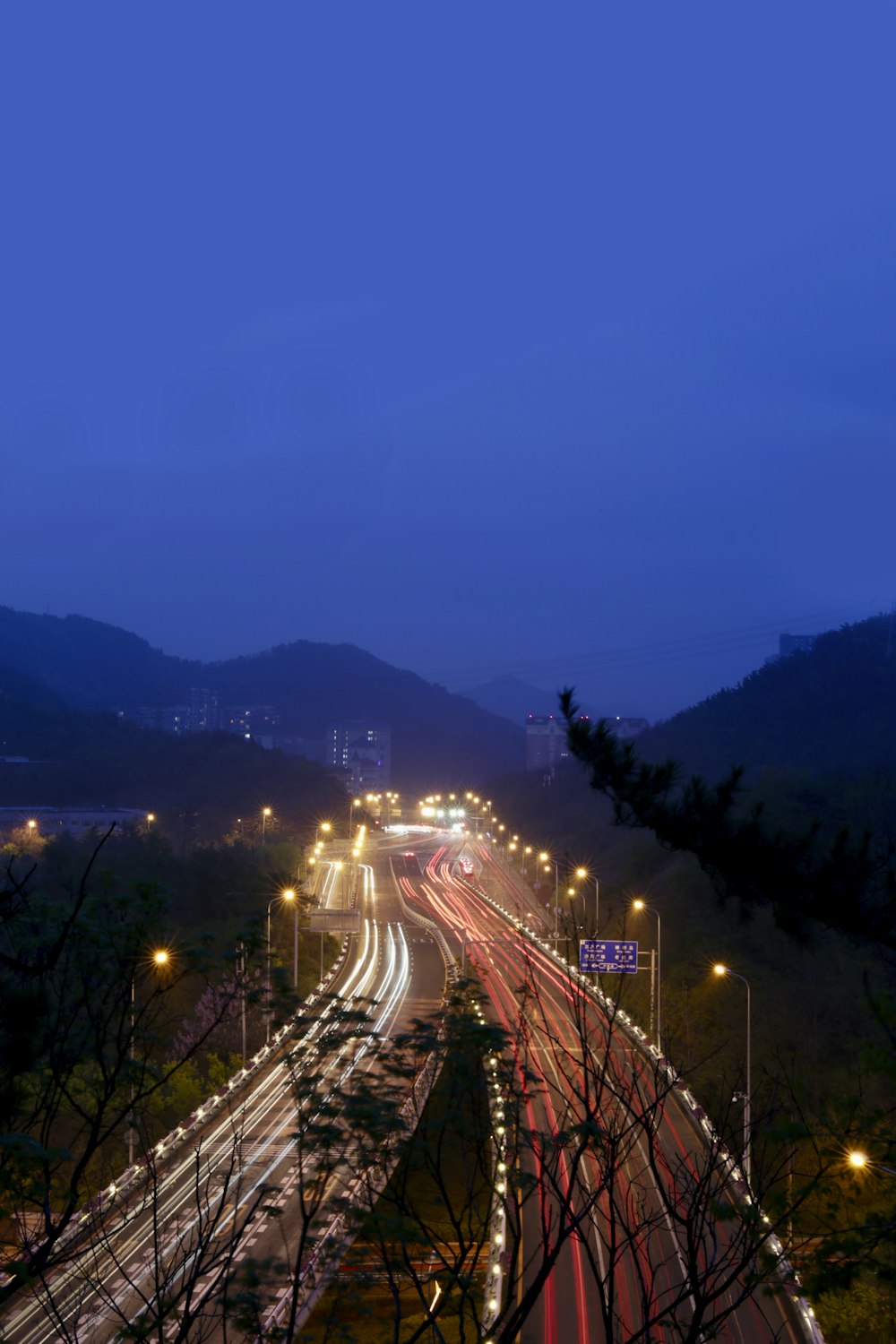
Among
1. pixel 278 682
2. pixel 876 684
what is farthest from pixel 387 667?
pixel 876 684

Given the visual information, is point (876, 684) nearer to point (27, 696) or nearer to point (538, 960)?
point (538, 960)

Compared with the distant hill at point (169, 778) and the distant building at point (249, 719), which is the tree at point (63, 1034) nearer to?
the distant hill at point (169, 778)

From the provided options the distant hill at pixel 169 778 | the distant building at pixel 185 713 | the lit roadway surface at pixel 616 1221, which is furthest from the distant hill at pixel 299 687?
the lit roadway surface at pixel 616 1221

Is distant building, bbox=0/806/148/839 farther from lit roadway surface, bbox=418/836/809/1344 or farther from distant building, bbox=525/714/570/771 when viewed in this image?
distant building, bbox=525/714/570/771

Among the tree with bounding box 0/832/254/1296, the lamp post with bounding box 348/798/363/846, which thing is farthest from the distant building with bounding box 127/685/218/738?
the tree with bounding box 0/832/254/1296

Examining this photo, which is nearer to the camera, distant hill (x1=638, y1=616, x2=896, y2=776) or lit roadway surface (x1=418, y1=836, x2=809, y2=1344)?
lit roadway surface (x1=418, y1=836, x2=809, y2=1344)
